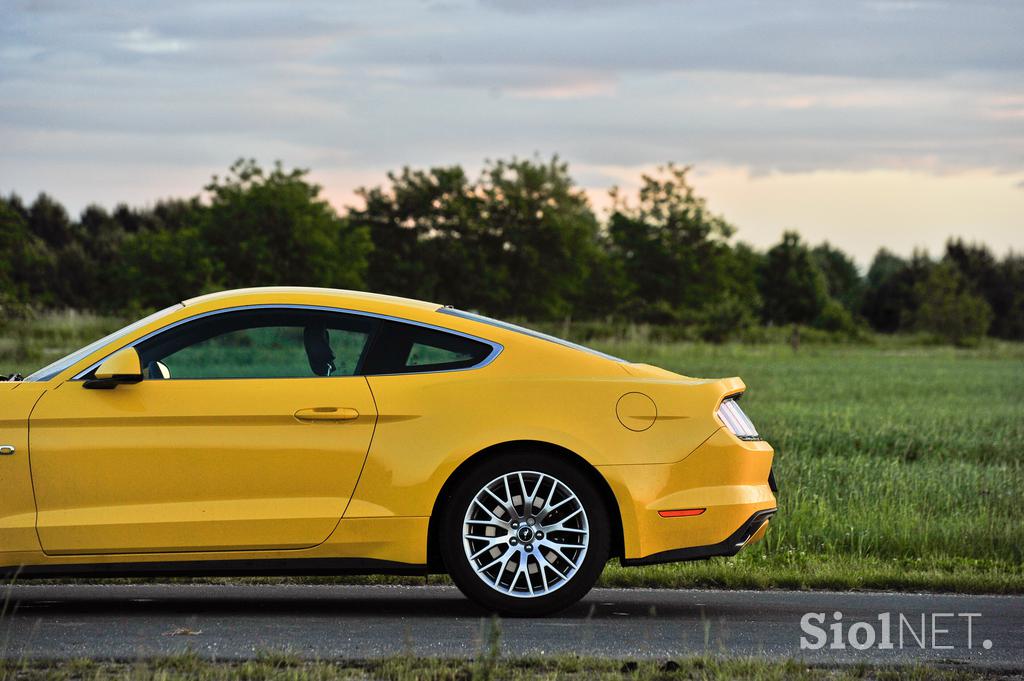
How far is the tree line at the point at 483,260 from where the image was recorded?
2808 inches

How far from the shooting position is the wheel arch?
6.77m

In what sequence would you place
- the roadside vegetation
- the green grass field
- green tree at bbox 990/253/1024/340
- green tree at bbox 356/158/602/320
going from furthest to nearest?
green tree at bbox 990/253/1024/340 → green tree at bbox 356/158/602/320 → the green grass field → the roadside vegetation

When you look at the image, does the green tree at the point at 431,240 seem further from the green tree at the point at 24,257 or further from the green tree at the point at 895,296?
the green tree at the point at 895,296

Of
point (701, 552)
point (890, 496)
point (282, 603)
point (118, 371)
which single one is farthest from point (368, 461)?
point (890, 496)

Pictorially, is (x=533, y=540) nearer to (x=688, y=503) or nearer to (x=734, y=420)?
(x=688, y=503)

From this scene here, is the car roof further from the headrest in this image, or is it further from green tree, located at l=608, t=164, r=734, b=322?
green tree, located at l=608, t=164, r=734, b=322

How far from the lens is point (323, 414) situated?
6688 mm

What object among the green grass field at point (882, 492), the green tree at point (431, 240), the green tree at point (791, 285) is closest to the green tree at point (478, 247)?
the green tree at point (431, 240)

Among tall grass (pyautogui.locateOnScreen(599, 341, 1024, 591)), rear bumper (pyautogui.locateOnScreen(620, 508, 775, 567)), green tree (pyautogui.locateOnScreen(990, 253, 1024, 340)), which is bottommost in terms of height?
green tree (pyautogui.locateOnScreen(990, 253, 1024, 340))

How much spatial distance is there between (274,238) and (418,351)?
66.3 m

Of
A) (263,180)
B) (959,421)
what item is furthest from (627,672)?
(263,180)

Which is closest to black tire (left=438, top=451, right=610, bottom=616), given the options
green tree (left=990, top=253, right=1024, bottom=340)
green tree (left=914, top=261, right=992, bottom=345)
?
green tree (left=914, top=261, right=992, bottom=345)

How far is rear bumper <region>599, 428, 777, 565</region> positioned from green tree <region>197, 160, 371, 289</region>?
210 ft

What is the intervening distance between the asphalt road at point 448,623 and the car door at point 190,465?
0.47 metres
